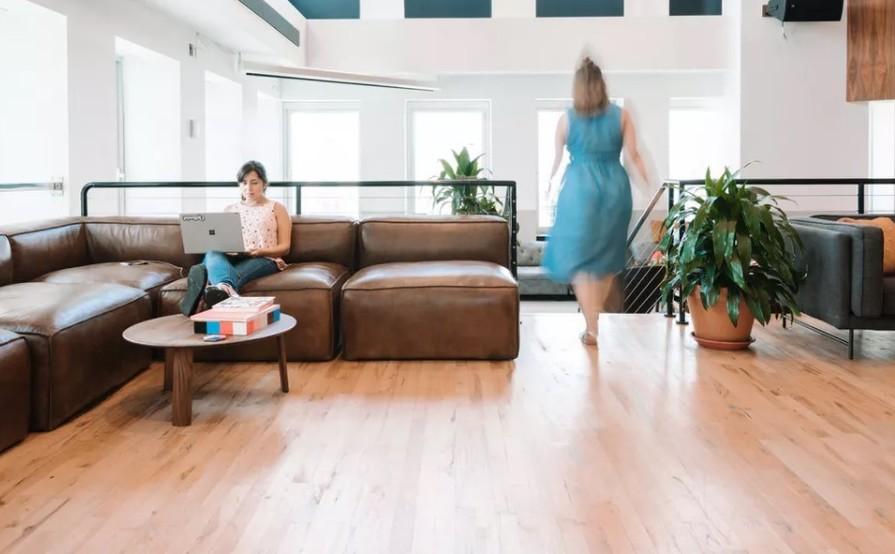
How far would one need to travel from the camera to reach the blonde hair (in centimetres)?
366

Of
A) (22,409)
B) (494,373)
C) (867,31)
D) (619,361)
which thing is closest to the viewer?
(22,409)

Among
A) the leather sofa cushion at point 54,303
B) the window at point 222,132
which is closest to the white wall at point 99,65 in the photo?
the window at point 222,132

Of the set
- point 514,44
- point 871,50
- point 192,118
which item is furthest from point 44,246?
point 871,50

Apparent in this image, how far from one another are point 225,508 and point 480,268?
206cm

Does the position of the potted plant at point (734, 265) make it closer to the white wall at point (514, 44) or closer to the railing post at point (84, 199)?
the railing post at point (84, 199)

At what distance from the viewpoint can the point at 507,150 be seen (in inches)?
370

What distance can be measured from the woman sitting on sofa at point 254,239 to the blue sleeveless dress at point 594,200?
1.39 metres

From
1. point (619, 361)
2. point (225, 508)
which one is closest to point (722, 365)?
point (619, 361)

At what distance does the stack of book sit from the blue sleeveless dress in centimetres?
150

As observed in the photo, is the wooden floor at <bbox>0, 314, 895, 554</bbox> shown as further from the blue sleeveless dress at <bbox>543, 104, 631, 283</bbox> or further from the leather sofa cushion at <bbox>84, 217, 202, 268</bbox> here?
the leather sofa cushion at <bbox>84, 217, 202, 268</bbox>

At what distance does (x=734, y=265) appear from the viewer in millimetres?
3654

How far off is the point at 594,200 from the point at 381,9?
5468 millimetres

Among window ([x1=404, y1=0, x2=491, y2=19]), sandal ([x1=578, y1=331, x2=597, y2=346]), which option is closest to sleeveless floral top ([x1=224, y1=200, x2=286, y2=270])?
sandal ([x1=578, y1=331, x2=597, y2=346])

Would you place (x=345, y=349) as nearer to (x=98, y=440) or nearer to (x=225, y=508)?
(x=98, y=440)
